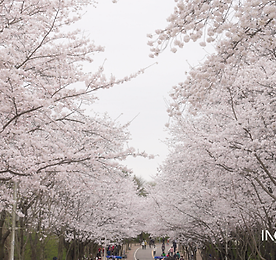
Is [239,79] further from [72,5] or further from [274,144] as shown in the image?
[72,5]

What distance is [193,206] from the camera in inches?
616

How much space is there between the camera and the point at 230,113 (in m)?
9.58

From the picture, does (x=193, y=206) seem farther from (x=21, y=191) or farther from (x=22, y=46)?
(x=22, y=46)

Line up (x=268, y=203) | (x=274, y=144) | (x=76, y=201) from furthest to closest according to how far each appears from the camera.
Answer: (x=76, y=201), (x=268, y=203), (x=274, y=144)

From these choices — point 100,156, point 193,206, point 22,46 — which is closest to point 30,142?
point 100,156

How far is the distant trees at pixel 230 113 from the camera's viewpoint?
4.23m

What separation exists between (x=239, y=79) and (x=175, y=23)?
218 inches

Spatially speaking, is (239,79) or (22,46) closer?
(22,46)

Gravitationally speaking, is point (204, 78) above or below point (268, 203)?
above

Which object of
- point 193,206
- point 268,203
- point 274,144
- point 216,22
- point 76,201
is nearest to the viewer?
point 216,22

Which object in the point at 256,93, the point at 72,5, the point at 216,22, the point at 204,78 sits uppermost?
the point at 72,5

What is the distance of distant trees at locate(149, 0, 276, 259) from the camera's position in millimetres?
4227

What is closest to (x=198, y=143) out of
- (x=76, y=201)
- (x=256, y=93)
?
(x=256, y=93)

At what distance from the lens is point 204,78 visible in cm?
454
